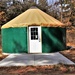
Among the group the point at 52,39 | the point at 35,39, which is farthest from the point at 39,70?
the point at 52,39

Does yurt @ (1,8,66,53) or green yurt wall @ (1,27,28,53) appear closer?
yurt @ (1,8,66,53)

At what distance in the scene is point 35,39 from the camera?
16.2m

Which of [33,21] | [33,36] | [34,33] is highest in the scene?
[33,21]

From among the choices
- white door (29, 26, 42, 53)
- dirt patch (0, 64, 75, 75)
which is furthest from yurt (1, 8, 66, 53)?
dirt patch (0, 64, 75, 75)

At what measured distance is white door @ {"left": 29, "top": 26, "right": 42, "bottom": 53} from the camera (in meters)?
16.1

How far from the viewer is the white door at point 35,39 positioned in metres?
16.1

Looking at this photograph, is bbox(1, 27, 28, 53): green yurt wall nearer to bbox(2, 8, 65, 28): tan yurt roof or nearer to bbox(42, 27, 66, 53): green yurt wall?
bbox(2, 8, 65, 28): tan yurt roof

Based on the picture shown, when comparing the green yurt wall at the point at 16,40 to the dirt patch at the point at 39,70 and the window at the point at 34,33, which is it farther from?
the dirt patch at the point at 39,70

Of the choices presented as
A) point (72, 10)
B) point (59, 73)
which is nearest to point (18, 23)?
point (59, 73)

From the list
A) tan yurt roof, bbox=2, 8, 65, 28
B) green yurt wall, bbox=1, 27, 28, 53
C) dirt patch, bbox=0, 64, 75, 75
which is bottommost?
dirt patch, bbox=0, 64, 75, 75

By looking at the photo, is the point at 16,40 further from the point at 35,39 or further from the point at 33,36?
the point at 35,39

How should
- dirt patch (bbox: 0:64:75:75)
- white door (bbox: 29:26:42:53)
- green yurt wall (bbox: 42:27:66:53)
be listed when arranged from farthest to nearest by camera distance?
green yurt wall (bbox: 42:27:66:53) → white door (bbox: 29:26:42:53) → dirt patch (bbox: 0:64:75:75)

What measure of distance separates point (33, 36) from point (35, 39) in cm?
22

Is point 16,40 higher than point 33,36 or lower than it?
lower
